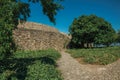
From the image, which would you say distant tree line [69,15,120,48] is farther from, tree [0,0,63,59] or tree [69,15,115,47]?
tree [0,0,63,59]

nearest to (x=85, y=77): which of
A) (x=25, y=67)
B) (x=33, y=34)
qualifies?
(x=25, y=67)

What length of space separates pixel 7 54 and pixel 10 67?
4.15m

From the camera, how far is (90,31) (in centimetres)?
3588

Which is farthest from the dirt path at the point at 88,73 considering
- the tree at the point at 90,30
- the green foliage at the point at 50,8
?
the tree at the point at 90,30

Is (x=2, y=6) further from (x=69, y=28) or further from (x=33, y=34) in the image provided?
(x=69, y=28)

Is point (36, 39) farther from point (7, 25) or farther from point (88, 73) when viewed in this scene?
point (7, 25)

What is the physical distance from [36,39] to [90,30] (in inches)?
446

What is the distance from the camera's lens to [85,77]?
1360 cm

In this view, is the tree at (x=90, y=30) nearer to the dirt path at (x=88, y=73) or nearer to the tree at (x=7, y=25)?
the dirt path at (x=88, y=73)

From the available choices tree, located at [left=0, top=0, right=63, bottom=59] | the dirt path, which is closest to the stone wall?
the dirt path

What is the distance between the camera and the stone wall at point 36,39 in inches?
1034

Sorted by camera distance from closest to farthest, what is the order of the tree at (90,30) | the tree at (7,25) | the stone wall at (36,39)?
the tree at (7,25)
the stone wall at (36,39)
the tree at (90,30)

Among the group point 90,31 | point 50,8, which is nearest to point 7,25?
point 50,8

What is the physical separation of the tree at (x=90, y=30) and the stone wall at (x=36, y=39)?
4.25 m
